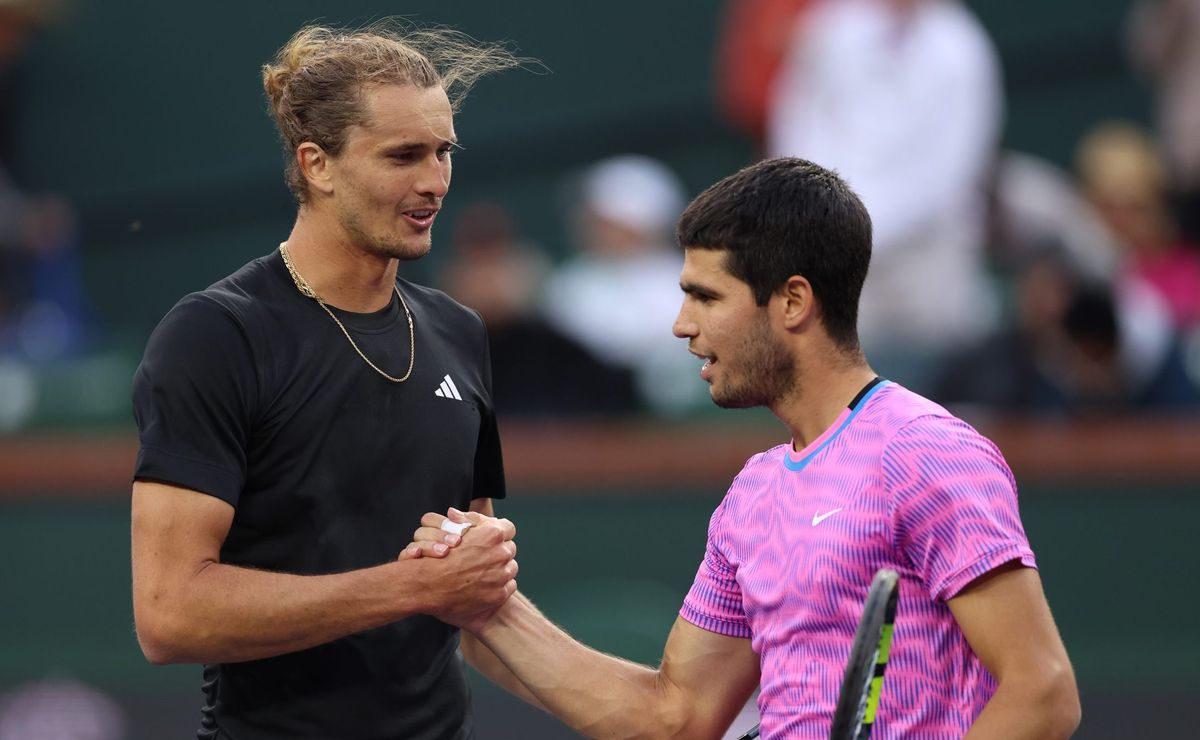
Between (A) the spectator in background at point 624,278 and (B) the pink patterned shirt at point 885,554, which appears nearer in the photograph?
(B) the pink patterned shirt at point 885,554

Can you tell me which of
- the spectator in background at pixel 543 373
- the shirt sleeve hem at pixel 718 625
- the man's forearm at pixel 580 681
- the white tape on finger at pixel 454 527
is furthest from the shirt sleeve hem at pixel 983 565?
the spectator in background at pixel 543 373

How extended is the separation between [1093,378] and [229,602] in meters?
4.95

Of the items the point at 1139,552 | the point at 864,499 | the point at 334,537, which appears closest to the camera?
the point at 864,499

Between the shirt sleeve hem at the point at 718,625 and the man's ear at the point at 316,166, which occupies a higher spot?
the man's ear at the point at 316,166

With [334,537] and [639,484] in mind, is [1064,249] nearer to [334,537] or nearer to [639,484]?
[639,484]

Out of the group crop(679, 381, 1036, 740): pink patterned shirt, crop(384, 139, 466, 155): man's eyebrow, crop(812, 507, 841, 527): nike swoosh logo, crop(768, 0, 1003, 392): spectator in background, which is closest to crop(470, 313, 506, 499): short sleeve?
crop(384, 139, 466, 155): man's eyebrow

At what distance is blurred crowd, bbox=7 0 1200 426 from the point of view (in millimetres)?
7504

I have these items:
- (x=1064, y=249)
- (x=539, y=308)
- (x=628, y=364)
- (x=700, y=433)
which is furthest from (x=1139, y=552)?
(x=539, y=308)

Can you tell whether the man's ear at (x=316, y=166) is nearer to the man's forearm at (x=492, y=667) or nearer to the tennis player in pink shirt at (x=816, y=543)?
the tennis player in pink shirt at (x=816, y=543)

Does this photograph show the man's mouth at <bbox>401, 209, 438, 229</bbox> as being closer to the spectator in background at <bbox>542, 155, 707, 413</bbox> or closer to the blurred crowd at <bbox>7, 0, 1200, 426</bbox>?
the blurred crowd at <bbox>7, 0, 1200, 426</bbox>

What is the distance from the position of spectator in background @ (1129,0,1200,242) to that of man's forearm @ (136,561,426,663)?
6.31 metres

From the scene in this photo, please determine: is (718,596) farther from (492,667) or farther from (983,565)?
(983,565)

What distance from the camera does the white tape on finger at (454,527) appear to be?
3596mm

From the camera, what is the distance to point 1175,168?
30.1 feet
